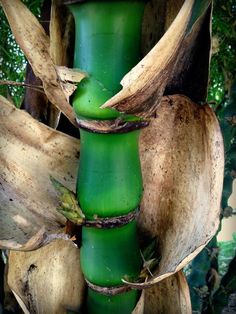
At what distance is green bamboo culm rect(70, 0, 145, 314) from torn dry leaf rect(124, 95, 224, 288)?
0.05m

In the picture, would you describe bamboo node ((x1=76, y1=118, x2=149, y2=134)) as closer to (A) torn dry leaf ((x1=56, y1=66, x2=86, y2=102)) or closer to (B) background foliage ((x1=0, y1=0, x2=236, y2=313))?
(A) torn dry leaf ((x1=56, y1=66, x2=86, y2=102))

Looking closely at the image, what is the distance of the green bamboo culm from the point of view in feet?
1.31

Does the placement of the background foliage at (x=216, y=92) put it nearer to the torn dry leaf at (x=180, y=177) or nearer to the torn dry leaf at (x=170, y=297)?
the torn dry leaf at (x=180, y=177)

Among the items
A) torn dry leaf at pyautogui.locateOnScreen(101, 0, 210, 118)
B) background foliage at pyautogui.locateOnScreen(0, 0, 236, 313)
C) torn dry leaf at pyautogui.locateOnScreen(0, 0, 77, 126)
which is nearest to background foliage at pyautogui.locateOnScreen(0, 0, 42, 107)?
background foliage at pyautogui.locateOnScreen(0, 0, 236, 313)

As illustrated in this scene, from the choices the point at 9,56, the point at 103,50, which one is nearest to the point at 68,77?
the point at 103,50

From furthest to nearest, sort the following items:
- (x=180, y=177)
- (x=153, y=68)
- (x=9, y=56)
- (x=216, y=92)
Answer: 1. (x=216, y=92)
2. (x=9, y=56)
3. (x=180, y=177)
4. (x=153, y=68)

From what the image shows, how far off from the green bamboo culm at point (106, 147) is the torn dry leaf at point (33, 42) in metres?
0.04

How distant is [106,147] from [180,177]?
0.35 ft

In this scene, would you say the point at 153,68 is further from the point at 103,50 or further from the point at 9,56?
the point at 9,56

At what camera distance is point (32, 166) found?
51 centimetres

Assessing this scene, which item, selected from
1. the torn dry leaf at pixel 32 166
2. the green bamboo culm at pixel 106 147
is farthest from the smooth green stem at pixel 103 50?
the torn dry leaf at pixel 32 166

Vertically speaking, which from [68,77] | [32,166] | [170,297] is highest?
[68,77]

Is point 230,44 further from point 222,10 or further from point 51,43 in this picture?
point 51,43

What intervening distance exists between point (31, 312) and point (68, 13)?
0.29 meters
